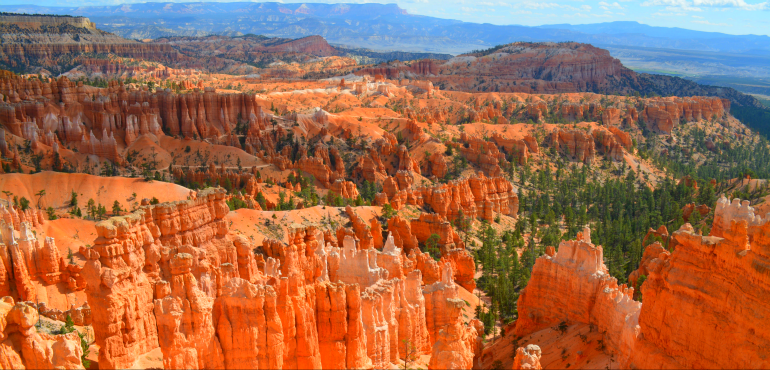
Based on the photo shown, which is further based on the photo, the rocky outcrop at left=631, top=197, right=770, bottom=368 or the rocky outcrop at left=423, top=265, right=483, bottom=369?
the rocky outcrop at left=423, top=265, right=483, bottom=369

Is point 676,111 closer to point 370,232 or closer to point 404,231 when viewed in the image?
point 404,231

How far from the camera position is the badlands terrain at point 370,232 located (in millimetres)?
20328

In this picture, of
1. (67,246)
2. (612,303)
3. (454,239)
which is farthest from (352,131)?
(612,303)

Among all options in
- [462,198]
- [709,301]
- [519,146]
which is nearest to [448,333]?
[709,301]

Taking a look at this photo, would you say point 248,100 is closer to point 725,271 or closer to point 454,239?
point 454,239

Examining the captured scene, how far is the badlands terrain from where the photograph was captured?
20328 mm

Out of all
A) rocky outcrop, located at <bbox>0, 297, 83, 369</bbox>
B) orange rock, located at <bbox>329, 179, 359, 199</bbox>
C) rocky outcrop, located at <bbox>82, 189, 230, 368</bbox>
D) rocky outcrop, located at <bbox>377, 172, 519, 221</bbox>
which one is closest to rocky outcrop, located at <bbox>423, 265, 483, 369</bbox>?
rocky outcrop, located at <bbox>82, 189, 230, 368</bbox>

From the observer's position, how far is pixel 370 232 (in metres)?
52.2

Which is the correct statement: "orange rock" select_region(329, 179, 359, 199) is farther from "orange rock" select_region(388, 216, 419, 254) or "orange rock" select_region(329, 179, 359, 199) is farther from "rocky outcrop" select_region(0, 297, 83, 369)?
"rocky outcrop" select_region(0, 297, 83, 369)

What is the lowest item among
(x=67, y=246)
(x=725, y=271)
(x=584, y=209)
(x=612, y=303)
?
(x=584, y=209)

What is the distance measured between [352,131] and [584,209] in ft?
141

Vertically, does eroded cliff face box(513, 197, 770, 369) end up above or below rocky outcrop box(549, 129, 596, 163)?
above

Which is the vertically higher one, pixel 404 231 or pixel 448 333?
pixel 448 333

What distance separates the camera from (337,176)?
81625mm
